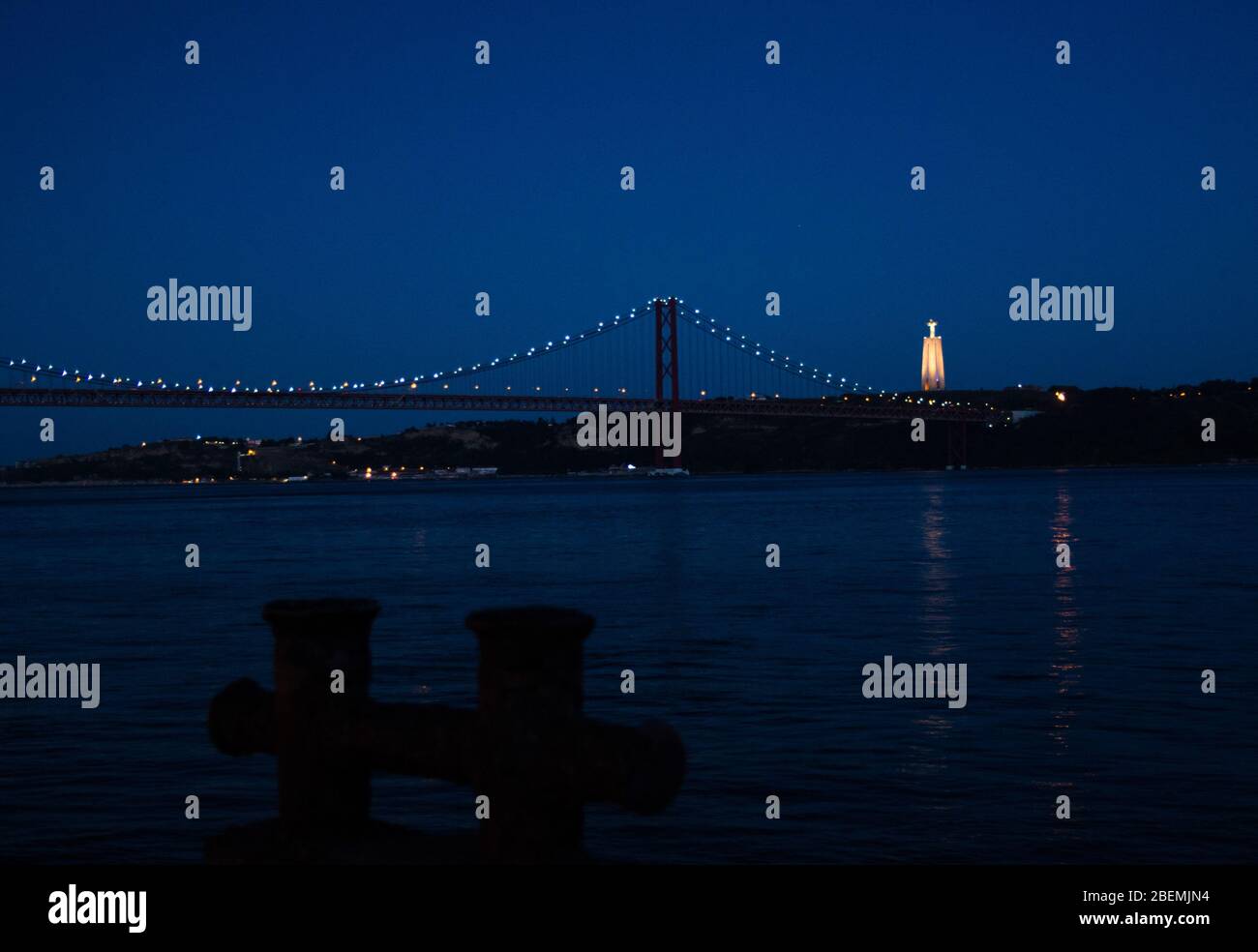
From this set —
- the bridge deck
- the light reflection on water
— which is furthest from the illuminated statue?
the light reflection on water

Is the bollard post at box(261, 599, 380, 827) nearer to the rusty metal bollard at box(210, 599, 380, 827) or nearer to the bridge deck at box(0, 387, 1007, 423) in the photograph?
the rusty metal bollard at box(210, 599, 380, 827)

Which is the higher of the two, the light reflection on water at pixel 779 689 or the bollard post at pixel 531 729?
the bollard post at pixel 531 729

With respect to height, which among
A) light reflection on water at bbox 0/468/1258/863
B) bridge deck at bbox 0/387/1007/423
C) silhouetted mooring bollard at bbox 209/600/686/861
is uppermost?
bridge deck at bbox 0/387/1007/423

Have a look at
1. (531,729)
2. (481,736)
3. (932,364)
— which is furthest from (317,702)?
(932,364)

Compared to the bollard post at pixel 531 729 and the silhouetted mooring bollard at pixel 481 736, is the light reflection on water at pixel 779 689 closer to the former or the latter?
the silhouetted mooring bollard at pixel 481 736

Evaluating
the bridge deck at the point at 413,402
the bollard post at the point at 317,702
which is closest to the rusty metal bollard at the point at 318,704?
the bollard post at the point at 317,702

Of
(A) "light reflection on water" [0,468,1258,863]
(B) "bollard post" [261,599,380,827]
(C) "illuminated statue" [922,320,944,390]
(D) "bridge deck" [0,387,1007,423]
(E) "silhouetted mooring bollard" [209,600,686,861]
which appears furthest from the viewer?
(C) "illuminated statue" [922,320,944,390]

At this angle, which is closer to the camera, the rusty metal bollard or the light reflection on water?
the rusty metal bollard
